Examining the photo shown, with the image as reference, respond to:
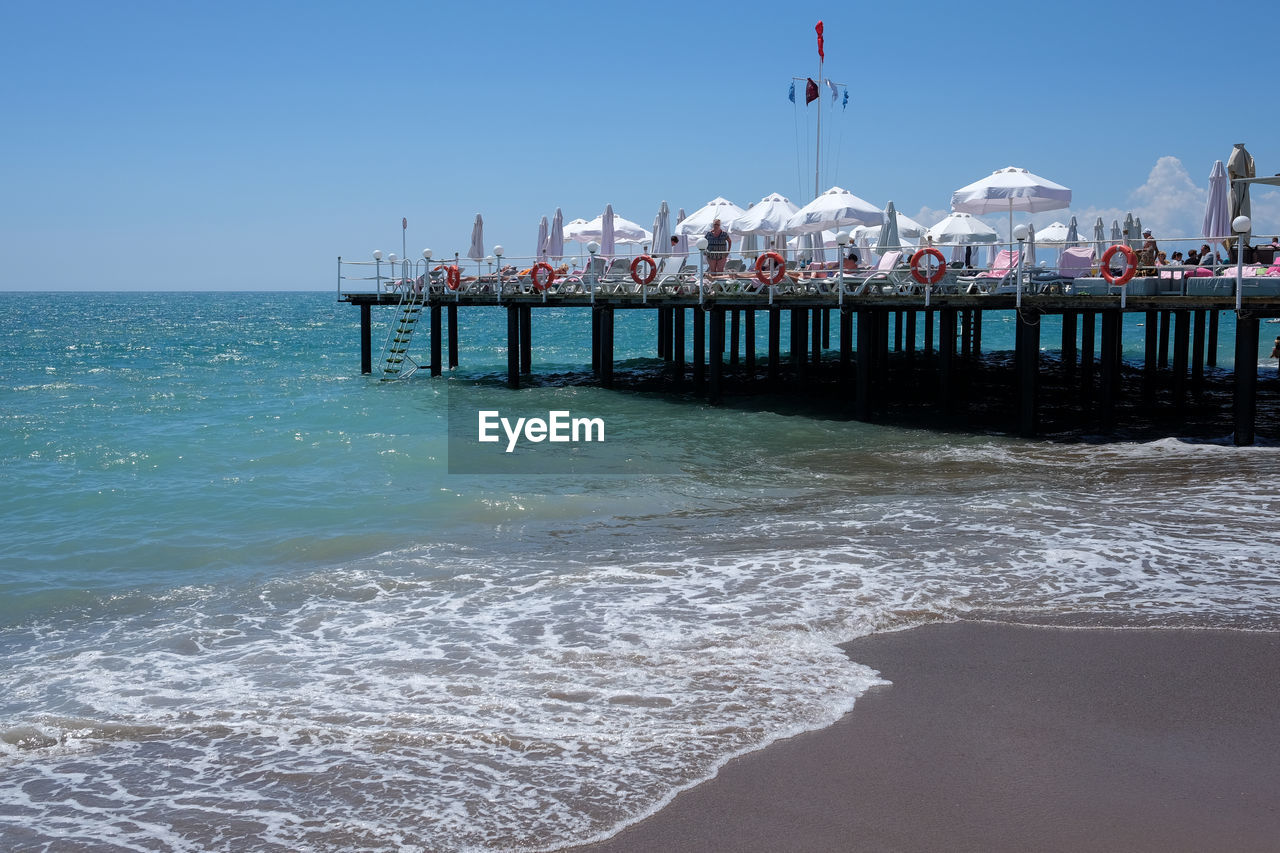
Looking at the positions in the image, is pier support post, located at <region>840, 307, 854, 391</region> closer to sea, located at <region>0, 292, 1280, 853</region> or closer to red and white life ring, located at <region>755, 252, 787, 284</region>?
red and white life ring, located at <region>755, 252, 787, 284</region>

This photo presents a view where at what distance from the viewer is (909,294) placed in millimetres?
19281

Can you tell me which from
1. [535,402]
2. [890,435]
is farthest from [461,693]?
[535,402]

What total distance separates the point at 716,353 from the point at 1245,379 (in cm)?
990

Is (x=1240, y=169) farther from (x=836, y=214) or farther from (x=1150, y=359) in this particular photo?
(x=1150, y=359)

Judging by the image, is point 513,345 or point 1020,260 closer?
point 1020,260

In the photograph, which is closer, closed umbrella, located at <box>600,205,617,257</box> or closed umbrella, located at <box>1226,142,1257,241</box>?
closed umbrella, located at <box>1226,142,1257,241</box>

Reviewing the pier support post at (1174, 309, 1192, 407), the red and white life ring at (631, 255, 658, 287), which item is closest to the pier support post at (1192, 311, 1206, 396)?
the pier support post at (1174, 309, 1192, 407)

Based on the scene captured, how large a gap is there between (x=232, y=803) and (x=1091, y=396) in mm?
Answer: 22469

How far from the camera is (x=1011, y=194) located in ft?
68.2

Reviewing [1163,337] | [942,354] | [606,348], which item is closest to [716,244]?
[606,348]

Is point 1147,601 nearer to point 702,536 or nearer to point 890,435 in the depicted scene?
point 702,536

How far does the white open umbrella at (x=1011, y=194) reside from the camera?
20.8 metres

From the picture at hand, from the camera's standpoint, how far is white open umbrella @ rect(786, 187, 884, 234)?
75.9 ft

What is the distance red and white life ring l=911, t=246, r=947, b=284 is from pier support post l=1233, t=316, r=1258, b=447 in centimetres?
443
